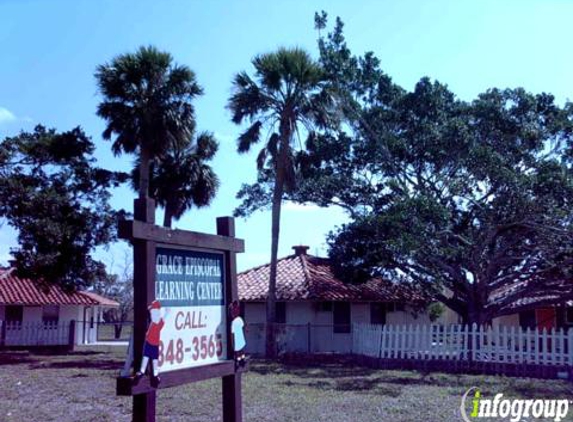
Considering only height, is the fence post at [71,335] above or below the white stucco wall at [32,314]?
below

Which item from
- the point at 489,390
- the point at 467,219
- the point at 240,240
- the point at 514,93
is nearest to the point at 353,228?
the point at 467,219

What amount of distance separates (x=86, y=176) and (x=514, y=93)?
16779 millimetres

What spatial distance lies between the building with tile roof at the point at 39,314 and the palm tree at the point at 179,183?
6759 mm

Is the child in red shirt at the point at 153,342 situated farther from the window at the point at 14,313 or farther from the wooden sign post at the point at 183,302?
the window at the point at 14,313

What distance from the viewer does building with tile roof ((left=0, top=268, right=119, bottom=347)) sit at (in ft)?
103

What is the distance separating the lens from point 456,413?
1194cm

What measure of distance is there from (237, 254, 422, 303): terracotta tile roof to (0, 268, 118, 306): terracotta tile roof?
899cm

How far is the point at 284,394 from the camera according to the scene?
14.7 metres

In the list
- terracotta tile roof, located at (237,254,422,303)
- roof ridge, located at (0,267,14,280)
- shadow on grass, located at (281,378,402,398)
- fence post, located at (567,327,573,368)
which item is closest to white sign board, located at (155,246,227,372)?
shadow on grass, located at (281,378,402,398)

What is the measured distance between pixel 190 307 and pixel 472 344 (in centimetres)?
1567

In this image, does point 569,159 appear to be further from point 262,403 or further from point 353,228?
point 262,403

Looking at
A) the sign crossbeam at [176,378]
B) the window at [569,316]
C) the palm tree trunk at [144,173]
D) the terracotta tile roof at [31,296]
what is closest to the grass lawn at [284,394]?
the sign crossbeam at [176,378]

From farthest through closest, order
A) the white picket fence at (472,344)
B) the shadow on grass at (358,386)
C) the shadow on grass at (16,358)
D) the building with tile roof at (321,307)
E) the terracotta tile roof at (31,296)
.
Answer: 1. the terracotta tile roof at (31,296)
2. the building with tile roof at (321,307)
3. the shadow on grass at (16,358)
4. the white picket fence at (472,344)
5. the shadow on grass at (358,386)

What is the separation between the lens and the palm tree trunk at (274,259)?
26.2 m
